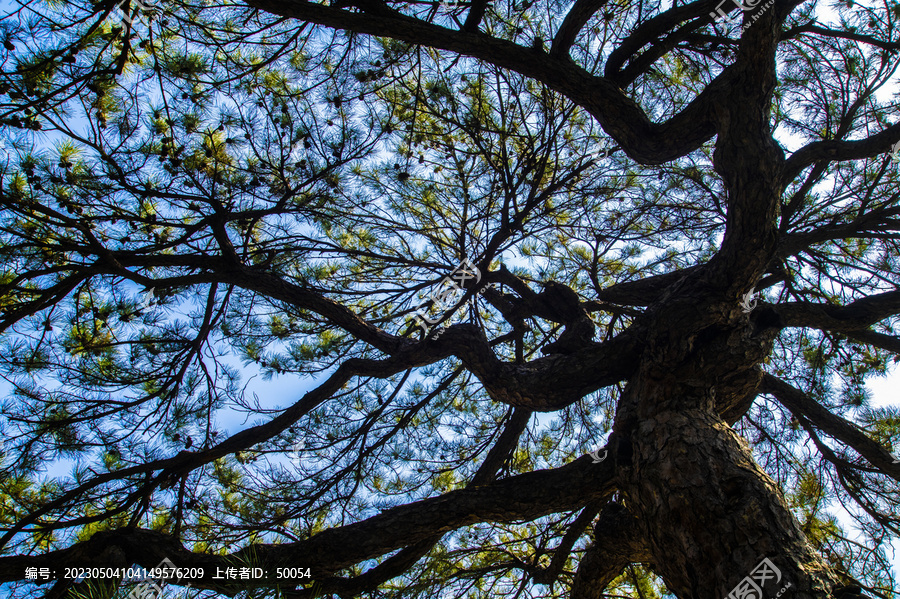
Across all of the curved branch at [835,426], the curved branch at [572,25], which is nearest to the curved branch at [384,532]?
the curved branch at [835,426]

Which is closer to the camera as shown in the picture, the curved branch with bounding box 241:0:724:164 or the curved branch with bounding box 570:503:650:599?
the curved branch with bounding box 570:503:650:599

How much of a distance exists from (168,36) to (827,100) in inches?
135

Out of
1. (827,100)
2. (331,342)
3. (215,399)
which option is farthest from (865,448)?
(215,399)

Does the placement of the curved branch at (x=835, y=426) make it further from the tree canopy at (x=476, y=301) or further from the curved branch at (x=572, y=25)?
the curved branch at (x=572, y=25)

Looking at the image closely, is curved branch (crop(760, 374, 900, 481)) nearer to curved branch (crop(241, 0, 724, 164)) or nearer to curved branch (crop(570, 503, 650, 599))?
curved branch (crop(570, 503, 650, 599))

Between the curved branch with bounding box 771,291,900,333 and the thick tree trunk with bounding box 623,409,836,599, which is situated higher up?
the curved branch with bounding box 771,291,900,333

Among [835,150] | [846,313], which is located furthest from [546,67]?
[846,313]

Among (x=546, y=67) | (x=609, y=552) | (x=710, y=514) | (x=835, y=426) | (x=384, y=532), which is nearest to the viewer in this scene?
(x=710, y=514)

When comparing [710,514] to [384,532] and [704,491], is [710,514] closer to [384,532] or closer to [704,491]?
[704,491]

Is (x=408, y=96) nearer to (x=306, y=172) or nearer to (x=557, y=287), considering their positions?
(x=306, y=172)

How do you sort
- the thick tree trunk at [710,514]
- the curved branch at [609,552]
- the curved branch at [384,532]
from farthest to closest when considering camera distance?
the curved branch at [609,552], the curved branch at [384,532], the thick tree trunk at [710,514]

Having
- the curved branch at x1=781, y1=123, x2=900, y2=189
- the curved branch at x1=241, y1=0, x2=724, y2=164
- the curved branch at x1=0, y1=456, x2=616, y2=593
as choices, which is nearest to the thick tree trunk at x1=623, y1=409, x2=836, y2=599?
the curved branch at x1=0, y1=456, x2=616, y2=593

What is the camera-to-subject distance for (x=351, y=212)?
2.76 meters

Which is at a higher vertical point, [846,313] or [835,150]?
[835,150]
